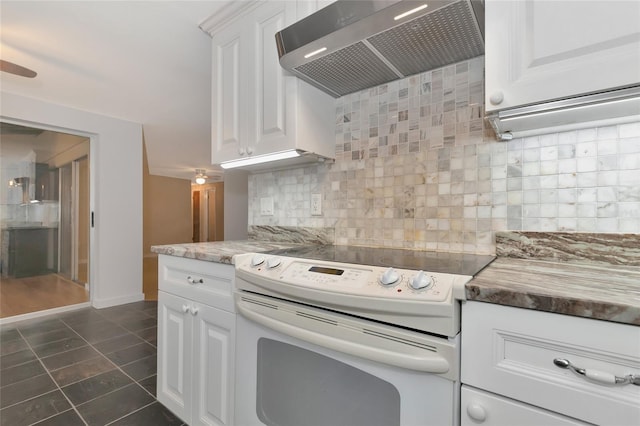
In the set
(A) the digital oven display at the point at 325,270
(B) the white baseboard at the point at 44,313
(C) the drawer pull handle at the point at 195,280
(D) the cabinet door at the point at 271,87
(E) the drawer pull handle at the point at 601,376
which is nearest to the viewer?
(E) the drawer pull handle at the point at 601,376

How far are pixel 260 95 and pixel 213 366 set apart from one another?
131cm

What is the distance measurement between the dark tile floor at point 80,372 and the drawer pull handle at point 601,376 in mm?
1717

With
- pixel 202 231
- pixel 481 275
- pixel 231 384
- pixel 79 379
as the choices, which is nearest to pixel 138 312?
pixel 79 379

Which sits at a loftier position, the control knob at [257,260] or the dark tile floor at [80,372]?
the control knob at [257,260]

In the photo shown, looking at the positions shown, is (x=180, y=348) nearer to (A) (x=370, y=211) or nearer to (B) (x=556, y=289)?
(A) (x=370, y=211)

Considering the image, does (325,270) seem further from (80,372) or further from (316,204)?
(80,372)

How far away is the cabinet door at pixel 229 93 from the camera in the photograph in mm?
1623

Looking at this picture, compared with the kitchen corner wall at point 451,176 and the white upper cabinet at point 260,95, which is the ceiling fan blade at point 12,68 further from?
the kitchen corner wall at point 451,176

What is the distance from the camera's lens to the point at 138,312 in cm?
318

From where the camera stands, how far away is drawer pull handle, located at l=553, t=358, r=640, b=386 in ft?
1.74

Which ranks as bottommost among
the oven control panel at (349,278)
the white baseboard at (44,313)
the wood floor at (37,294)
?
the white baseboard at (44,313)

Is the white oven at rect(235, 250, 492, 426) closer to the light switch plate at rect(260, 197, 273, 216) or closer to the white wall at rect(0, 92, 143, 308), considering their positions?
the light switch plate at rect(260, 197, 273, 216)

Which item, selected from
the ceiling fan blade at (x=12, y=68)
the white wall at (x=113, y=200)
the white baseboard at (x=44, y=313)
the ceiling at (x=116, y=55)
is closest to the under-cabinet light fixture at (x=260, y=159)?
the ceiling at (x=116, y=55)

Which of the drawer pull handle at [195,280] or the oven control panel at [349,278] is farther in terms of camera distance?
the drawer pull handle at [195,280]
